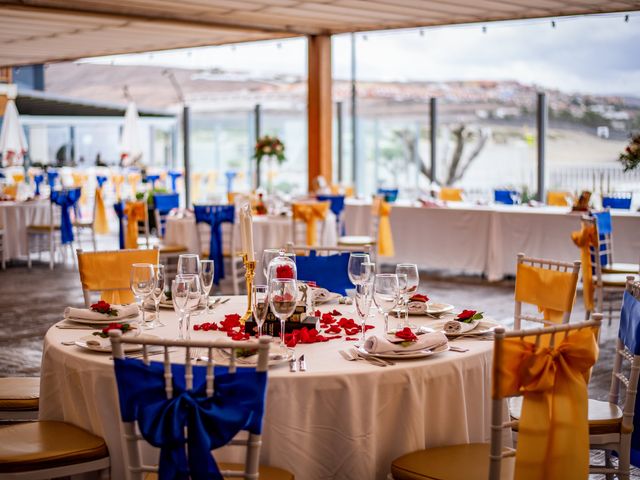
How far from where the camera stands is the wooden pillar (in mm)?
11625

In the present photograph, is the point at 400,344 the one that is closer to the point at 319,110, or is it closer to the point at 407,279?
the point at 407,279

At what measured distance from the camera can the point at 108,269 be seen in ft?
13.6

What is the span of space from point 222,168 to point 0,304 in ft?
44.8

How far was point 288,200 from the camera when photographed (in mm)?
10336

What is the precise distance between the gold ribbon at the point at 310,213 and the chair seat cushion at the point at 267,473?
18.5ft

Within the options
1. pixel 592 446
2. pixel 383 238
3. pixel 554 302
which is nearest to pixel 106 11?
pixel 383 238

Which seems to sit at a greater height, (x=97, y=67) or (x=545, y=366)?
(x=97, y=67)

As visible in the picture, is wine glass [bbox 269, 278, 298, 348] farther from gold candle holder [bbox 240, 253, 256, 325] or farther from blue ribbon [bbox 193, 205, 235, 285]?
blue ribbon [bbox 193, 205, 235, 285]

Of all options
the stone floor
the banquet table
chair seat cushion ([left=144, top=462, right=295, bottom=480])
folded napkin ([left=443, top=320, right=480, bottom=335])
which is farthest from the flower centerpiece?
chair seat cushion ([left=144, top=462, right=295, bottom=480])

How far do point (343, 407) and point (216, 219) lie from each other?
5.68 meters

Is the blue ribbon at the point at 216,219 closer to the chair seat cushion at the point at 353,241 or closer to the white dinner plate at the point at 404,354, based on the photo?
the chair seat cushion at the point at 353,241

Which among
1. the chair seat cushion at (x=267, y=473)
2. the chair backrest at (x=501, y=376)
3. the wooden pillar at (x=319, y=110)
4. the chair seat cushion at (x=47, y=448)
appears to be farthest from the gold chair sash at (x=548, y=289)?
the wooden pillar at (x=319, y=110)

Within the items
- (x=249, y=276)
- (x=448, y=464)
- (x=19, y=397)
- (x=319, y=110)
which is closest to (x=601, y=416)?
(x=448, y=464)

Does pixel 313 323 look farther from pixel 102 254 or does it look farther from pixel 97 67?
pixel 97 67
